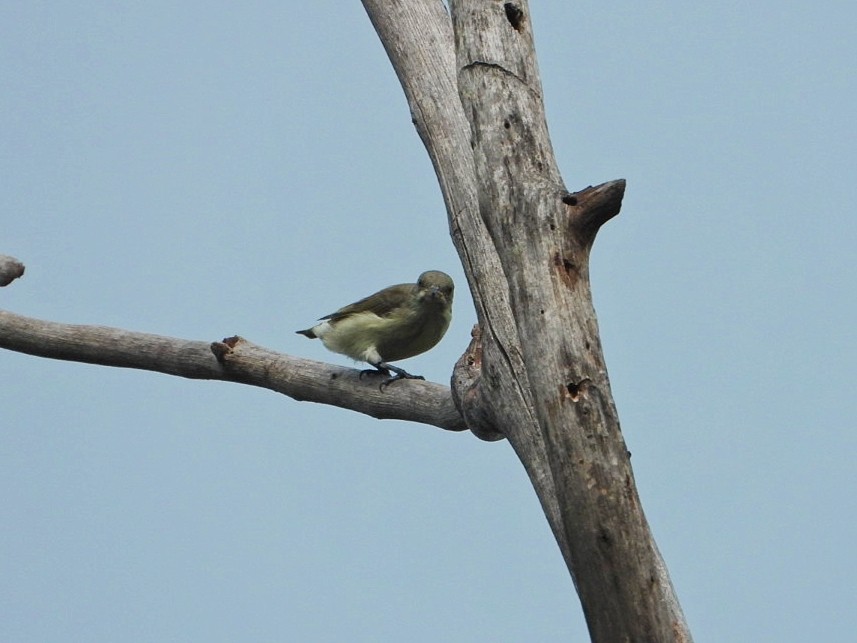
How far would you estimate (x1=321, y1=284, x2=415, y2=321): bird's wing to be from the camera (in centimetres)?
732

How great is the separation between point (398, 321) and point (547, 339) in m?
3.49

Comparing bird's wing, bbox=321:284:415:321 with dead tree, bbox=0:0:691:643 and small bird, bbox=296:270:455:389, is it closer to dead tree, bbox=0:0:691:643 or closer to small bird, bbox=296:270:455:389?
small bird, bbox=296:270:455:389

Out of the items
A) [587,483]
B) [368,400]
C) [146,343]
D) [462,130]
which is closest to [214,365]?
[146,343]

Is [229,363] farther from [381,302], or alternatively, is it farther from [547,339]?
[547,339]

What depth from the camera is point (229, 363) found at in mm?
6309

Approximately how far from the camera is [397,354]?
7418 millimetres

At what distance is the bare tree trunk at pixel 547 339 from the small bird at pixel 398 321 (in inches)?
84.6

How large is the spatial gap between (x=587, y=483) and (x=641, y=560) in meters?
0.29

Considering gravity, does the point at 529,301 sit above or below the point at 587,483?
above

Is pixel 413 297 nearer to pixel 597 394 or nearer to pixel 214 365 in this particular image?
pixel 214 365

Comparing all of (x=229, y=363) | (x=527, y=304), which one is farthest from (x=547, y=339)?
(x=229, y=363)

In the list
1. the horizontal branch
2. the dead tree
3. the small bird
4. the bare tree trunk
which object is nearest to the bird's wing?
the small bird

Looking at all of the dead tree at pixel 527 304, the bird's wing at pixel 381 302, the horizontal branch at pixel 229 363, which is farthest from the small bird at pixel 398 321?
the dead tree at pixel 527 304

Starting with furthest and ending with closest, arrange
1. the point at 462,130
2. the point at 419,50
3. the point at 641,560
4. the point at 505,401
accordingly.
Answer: the point at 419,50, the point at 462,130, the point at 505,401, the point at 641,560
